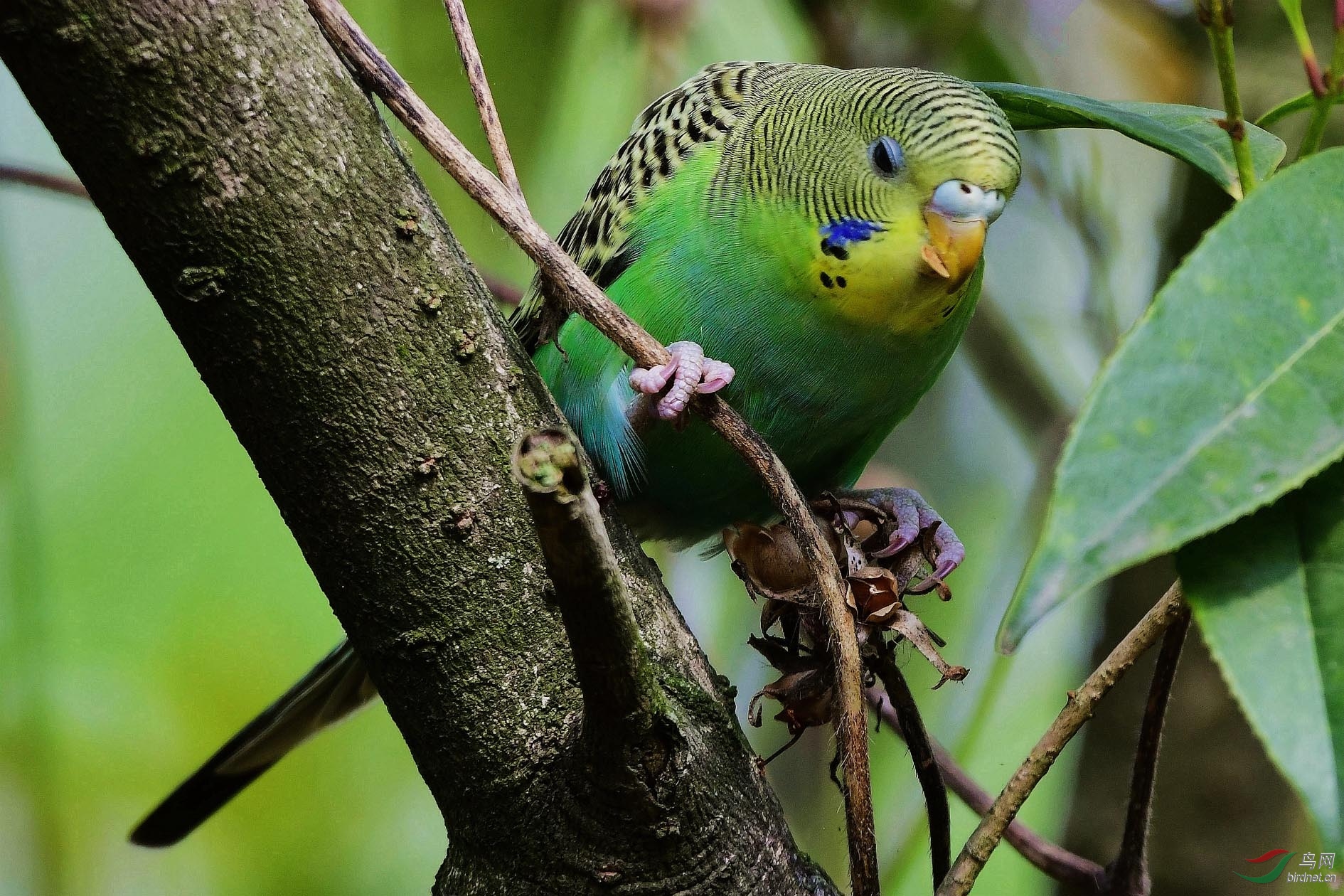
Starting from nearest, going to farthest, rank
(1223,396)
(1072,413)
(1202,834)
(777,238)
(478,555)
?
(1223,396), (478,555), (777,238), (1202,834), (1072,413)

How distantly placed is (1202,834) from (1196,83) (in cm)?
156

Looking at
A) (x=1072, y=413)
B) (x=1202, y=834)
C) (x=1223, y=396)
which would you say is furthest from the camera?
(x=1072, y=413)

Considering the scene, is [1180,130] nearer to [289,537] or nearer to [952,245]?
[952,245]

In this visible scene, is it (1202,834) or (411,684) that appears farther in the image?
(1202,834)

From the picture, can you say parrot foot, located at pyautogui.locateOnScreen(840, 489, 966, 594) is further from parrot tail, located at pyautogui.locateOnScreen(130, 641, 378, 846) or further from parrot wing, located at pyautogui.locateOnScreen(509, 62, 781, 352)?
parrot tail, located at pyautogui.locateOnScreen(130, 641, 378, 846)

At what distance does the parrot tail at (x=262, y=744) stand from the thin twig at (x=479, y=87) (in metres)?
0.86

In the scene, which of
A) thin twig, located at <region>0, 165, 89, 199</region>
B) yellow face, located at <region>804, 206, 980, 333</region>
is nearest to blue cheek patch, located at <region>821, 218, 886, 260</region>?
yellow face, located at <region>804, 206, 980, 333</region>

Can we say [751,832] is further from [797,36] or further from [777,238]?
[797,36]

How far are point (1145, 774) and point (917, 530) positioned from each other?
1.14ft

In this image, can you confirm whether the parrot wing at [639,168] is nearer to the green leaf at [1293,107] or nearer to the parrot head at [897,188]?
the parrot head at [897,188]

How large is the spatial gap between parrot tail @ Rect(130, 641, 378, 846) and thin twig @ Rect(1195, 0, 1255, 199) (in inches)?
51.0

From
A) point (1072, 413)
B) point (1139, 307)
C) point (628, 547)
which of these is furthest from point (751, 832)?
point (1139, 307)

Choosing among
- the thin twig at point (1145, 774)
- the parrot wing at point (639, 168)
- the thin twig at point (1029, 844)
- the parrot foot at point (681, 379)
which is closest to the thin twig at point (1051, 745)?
the thin twig at point (1145, 774)

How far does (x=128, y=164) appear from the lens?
32.0 inches
